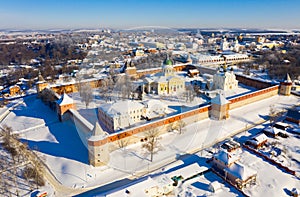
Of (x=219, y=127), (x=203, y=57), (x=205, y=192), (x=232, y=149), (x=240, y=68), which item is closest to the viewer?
(x=205, y=192)

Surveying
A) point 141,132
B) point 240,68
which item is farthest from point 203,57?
point 141,132

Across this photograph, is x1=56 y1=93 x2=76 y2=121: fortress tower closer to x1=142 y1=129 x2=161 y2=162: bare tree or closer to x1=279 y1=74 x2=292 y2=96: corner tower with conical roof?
x1=142 y1=129 x2=161 y2=162: bare tree

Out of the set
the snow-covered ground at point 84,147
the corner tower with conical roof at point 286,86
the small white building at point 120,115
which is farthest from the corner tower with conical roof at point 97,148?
the corner tower with conical roof at point 286,86

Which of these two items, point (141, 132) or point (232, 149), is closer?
point (232, 149)

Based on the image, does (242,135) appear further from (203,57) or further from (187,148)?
(203,57)

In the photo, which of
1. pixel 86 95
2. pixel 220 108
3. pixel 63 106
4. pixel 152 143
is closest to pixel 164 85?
pixel 220 108

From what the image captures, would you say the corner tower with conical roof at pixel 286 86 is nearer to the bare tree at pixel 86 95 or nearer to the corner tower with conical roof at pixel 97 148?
the bare tree at pixel 86 95
